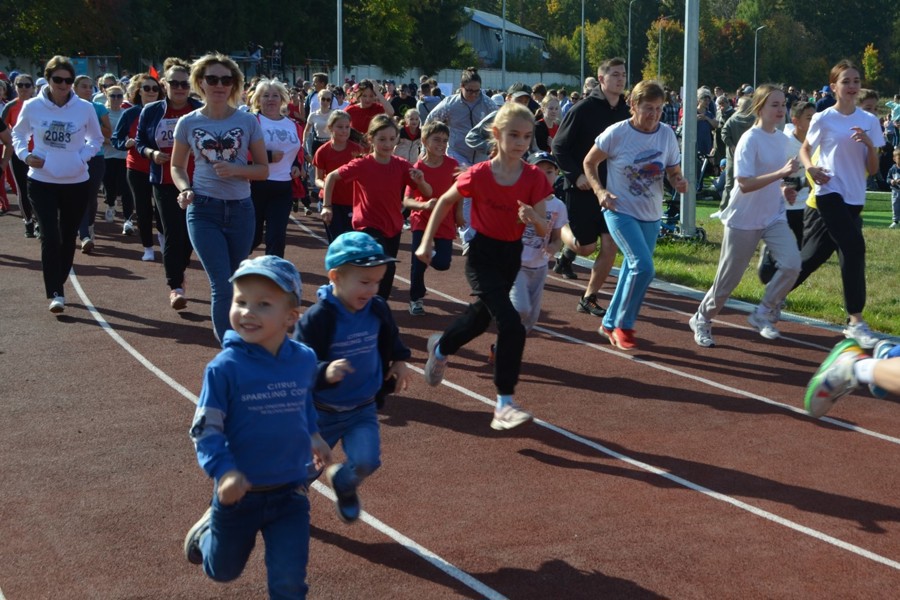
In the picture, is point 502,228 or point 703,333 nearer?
point 502,228

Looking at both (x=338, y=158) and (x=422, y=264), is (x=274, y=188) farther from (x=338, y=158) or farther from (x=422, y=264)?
(x=422, y=264)

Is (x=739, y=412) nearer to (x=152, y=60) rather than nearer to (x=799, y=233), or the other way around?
(x=799, y=233)

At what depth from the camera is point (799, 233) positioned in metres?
11.4

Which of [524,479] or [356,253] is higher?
[356,253]

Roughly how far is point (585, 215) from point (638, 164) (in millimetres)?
1372

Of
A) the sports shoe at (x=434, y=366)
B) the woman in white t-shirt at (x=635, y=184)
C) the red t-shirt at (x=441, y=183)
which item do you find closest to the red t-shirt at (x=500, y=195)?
the sports shoe at (x=434, y=366)

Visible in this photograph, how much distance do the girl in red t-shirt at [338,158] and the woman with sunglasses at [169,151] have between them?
1341mm

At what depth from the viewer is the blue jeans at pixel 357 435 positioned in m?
5.06

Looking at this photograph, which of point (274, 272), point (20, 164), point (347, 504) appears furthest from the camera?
point (20, 164)

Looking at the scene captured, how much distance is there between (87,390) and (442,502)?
350 cm

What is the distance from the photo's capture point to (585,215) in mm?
10531

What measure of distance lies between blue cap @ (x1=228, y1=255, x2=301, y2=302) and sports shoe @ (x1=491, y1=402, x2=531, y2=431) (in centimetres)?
310

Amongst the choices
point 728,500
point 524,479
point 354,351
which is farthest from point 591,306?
point 354,351

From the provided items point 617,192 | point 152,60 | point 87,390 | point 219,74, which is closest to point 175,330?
point 87,390
